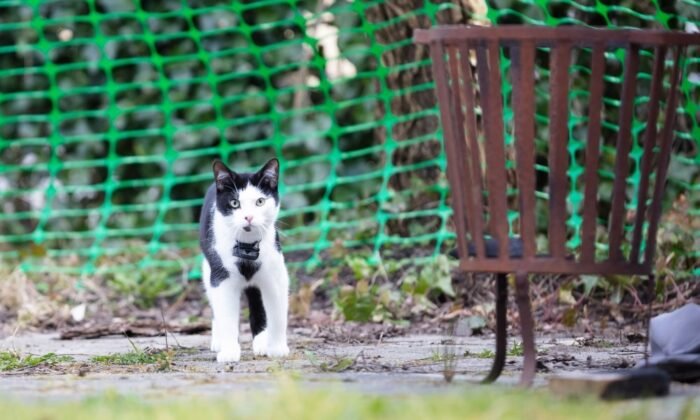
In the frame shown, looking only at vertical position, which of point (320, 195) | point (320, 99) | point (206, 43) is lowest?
point (320, 195)

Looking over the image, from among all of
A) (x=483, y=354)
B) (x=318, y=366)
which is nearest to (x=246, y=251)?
(x=318, y=366)

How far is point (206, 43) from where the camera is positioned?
6.32 metres

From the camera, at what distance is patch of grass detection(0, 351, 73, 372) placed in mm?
2793

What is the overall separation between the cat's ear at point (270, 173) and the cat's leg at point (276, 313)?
0.26 meters

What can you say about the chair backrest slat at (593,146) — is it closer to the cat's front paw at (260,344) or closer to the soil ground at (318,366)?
the soil ground at (318,366)

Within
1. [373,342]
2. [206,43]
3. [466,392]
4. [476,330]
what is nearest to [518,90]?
[466,392]

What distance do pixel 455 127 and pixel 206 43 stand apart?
4.35m

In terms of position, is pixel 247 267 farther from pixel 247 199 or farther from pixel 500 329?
pixel 500 329

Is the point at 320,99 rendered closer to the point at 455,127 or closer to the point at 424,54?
the point at 424,54

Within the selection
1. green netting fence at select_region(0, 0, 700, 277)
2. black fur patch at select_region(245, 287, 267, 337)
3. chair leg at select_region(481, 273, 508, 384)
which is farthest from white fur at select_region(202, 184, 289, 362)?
green netting fence at select_region(0, 0, 700, 277)

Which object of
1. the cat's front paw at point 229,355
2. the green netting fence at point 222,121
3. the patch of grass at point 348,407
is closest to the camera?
the patch of grass at point 348,407

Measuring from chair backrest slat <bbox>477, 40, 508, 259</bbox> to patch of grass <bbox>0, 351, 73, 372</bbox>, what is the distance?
130 cm

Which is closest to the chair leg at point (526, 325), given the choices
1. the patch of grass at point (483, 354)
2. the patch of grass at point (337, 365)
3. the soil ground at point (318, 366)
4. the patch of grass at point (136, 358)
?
the soil ground at point (318, 366)

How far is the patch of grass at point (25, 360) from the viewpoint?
2.79 meters
